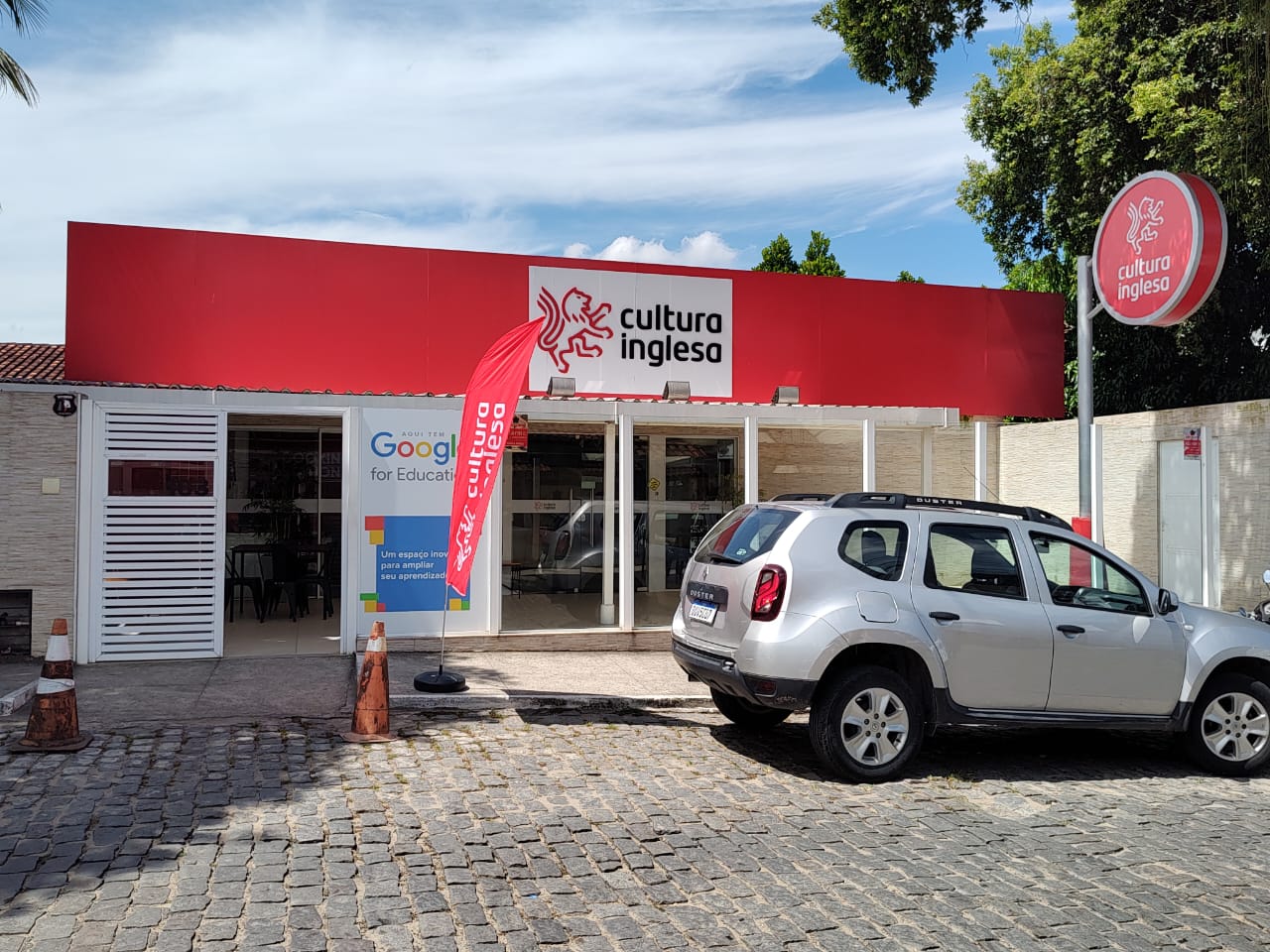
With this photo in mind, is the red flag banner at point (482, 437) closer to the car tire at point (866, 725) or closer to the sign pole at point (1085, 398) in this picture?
the car tire at point (866, 725)

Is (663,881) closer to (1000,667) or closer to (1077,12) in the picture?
(1000,667)

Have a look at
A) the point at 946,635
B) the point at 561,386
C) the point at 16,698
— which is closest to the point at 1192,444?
the point at 946,635

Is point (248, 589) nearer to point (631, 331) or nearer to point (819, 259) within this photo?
point (631, 331)

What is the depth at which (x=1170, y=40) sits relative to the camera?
16.1m

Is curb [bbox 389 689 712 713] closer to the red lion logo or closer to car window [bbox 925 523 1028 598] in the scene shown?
car window [bbox 925 523 1028 598]

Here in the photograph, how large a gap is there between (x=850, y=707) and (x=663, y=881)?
2.25 m

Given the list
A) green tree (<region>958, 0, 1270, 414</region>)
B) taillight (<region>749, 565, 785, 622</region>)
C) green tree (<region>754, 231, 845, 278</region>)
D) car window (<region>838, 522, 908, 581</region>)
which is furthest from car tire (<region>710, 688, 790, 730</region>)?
green tree (<region>754, 231, 845, 278</region>)

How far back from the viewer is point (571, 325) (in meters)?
12.9

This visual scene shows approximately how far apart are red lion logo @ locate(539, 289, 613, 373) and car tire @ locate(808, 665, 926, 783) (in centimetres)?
691

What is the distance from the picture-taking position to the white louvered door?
10477 mm

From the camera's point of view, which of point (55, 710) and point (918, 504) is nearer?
point (55, 710)

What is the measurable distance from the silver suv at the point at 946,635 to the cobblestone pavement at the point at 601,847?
0.42 meters

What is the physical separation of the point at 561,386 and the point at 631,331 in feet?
4.40

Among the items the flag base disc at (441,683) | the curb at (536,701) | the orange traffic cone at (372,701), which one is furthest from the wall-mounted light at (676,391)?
the orange traffic cone at (372,701)
